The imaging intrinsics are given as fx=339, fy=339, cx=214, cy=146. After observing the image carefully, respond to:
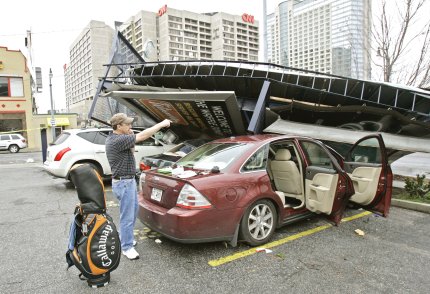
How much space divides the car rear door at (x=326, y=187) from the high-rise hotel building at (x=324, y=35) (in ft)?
27.2

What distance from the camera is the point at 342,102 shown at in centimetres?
820

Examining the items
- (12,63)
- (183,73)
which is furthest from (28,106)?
(183,73)

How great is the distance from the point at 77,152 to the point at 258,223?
5.70 metres

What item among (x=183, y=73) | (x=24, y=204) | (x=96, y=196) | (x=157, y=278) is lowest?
(x=24, y=204)

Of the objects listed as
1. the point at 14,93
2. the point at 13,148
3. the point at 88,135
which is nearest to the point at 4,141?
the point at 13,148

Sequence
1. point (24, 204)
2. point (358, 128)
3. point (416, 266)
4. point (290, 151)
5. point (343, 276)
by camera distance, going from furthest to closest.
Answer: point (358, 128), point (24, 204), point (290, 151), point (416, 266), point (343, 276)

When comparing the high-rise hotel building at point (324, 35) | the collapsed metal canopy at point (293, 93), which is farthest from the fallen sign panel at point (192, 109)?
the high-rise hotel building at point (324, 35)

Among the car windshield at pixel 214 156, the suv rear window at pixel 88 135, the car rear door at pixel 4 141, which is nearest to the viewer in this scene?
the car windshield at pixel 214 156

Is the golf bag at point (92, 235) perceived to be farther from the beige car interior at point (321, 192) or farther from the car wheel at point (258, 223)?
the beige car interior at point (321, 192)

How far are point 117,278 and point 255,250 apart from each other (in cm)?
166

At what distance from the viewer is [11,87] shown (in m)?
32.9

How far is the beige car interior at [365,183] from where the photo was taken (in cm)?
509

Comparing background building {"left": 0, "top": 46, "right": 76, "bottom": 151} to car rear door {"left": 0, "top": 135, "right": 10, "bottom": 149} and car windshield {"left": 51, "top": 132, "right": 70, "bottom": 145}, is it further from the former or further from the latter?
car windshield {"left": 51, "top": 132, "right": 70, "bottom": 145}

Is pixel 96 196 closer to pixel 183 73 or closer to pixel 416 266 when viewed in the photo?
pixel 416 266
